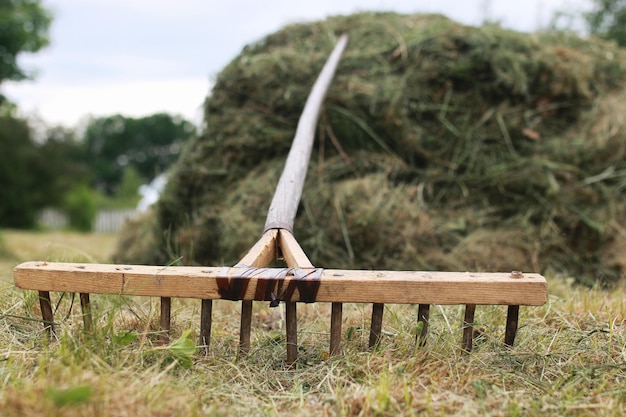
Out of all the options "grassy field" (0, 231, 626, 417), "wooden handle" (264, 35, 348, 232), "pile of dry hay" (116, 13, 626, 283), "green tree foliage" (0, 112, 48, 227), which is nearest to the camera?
"grassy field" (0, 231, 626, 417)

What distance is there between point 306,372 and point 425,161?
83.9 inches

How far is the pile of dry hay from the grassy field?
1.18 meters

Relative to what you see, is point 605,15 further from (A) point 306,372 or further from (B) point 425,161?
(A) point 306,372

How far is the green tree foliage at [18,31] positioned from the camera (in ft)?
36.4

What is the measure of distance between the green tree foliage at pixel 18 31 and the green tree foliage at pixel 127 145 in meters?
28.4

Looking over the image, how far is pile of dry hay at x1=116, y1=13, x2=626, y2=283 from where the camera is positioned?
117 inches

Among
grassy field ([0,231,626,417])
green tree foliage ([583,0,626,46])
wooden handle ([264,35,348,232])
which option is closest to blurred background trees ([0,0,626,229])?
green tree foliage ([583,0,626,46])

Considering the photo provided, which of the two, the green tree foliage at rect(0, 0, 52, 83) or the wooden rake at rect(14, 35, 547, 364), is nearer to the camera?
the wooden rake at rect(14, 35, 547, 364)

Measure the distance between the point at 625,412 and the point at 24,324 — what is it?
1546 mm

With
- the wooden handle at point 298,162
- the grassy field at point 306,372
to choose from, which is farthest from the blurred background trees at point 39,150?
the grassy field at point 306,372

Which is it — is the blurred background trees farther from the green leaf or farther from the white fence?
the green leaf

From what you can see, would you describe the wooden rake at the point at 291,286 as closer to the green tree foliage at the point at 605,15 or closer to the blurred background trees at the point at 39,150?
the blurred background trees at the point at 39,150

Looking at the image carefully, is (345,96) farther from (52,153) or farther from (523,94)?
(52,153)

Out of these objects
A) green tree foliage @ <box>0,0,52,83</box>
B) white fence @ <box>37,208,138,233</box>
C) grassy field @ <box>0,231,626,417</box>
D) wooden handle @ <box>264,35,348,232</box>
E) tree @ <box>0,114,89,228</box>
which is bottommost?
white fence @ <box>37,208,138,233</box>
